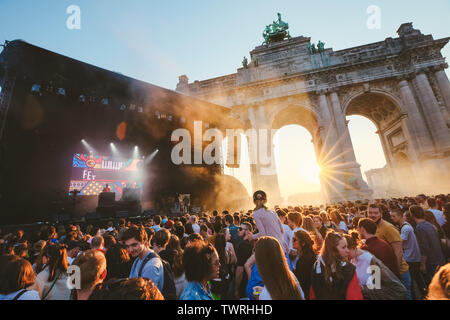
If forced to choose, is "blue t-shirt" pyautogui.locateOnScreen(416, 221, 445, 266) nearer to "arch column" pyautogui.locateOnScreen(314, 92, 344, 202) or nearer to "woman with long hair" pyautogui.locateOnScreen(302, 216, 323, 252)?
"woman with long hair" pyautogui.locateOnScreen(302, 216, 323, 252)

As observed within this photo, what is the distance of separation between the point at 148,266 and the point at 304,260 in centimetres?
218

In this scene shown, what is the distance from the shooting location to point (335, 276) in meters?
2.11

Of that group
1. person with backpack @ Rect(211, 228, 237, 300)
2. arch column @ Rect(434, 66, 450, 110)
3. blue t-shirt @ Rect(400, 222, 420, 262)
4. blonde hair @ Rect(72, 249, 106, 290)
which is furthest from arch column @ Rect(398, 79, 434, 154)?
blonde hair @ Rect(72, 249, 106, 290)

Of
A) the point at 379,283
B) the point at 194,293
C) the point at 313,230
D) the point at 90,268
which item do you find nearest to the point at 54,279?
the point at 90,268

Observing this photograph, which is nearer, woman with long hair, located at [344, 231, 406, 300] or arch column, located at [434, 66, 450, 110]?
woman with long hair, located at [344, 231, 406, 300]

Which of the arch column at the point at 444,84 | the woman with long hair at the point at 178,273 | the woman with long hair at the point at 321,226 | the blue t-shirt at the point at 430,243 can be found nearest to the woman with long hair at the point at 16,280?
the woman with long hair at the point at 178,273

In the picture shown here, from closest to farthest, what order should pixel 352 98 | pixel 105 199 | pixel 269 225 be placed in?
pixel 269 225, pixel 105 199, pixel 352 98

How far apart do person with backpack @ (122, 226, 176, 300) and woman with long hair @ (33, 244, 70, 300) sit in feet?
Result: 2.73

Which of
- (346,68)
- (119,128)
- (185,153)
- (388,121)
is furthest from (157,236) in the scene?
(388,121)

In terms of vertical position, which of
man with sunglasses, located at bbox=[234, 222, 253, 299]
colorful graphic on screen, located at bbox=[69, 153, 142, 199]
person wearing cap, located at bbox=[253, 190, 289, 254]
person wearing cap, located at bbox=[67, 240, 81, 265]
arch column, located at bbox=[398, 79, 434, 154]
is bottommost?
man with sunglasses, located at bbox=[234, 222, 253, 299]

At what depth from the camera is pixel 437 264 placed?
3.86 meters

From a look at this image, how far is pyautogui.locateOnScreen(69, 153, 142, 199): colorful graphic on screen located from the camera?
14234 millimetres

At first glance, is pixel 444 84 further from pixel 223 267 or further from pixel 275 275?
pixel 275 275
